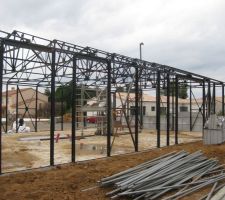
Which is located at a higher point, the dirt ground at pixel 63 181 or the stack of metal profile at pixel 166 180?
the stack of metal profile at pixel 166 180

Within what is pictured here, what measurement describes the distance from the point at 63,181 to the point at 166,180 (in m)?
Answer: 2.51

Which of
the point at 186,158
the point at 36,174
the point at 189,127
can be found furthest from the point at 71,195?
the point at 189,127

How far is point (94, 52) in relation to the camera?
18922 millimetres

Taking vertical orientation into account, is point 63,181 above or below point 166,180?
below

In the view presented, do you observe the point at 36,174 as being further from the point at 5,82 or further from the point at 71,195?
the point at 5,82

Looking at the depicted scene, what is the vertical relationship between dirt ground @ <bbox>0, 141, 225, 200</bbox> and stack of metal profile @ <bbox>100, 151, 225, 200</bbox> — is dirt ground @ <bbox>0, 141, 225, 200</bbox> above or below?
below

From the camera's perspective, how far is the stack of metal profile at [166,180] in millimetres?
7236

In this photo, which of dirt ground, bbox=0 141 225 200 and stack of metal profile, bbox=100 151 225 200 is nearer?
stack of metal profile, bbox=100 151 225 200

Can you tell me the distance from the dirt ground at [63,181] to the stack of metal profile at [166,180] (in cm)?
27

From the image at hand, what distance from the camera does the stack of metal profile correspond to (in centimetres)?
724

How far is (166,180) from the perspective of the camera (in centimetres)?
798

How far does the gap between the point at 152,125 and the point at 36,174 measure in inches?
814

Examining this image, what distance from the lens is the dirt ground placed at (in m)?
7.57

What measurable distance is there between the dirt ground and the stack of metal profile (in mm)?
270
